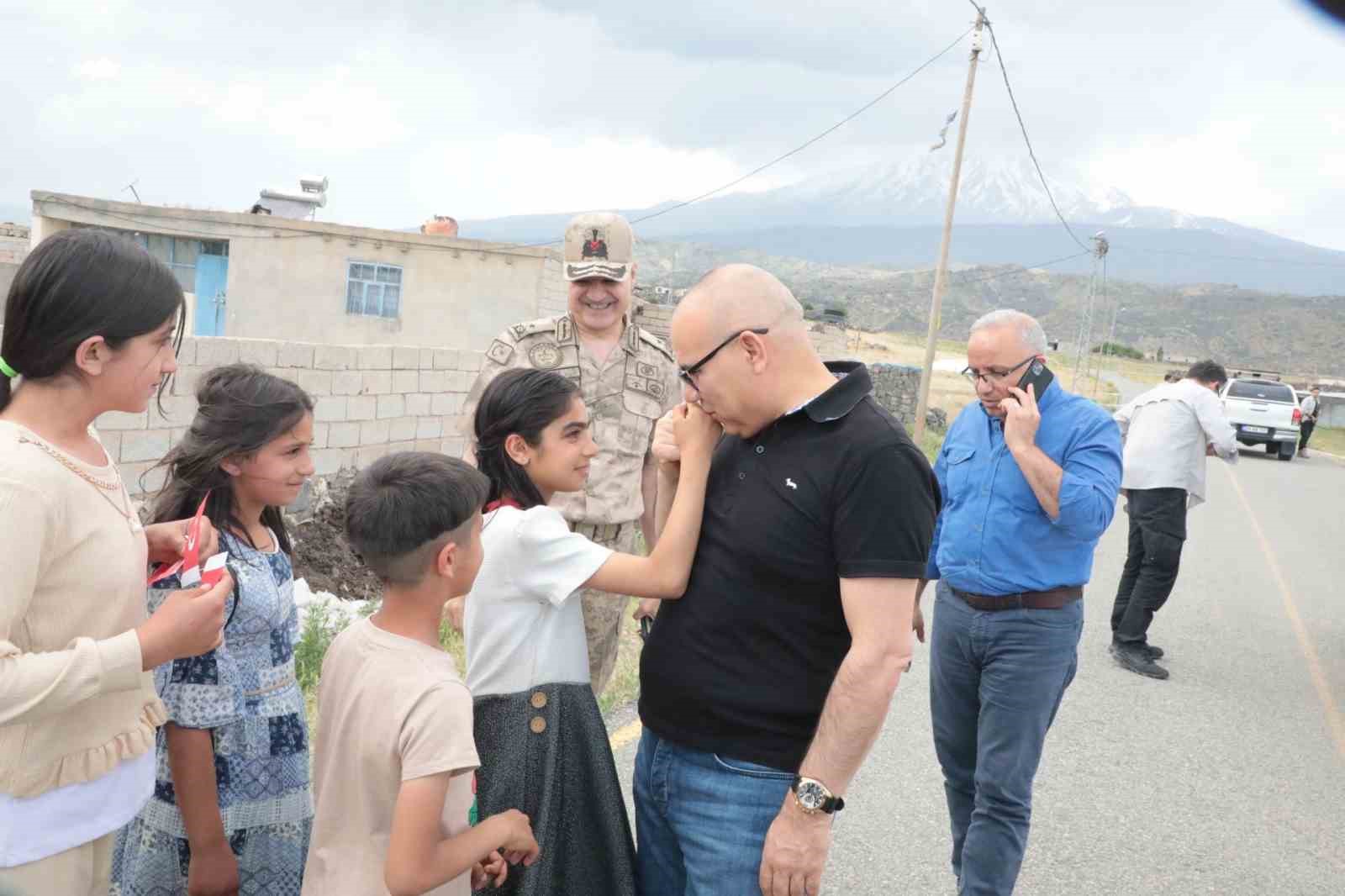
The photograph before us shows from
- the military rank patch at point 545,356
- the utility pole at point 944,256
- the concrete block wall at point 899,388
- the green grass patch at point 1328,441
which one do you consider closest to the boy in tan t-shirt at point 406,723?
the military rank patch at point 545,356

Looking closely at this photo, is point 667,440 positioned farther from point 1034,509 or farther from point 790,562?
point 1034,509

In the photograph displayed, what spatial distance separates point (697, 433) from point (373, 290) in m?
20.6

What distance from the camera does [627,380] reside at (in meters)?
4.21

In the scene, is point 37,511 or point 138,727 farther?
point 138,727

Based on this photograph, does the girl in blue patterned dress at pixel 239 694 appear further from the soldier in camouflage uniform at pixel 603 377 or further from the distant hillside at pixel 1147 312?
the distant hillside at pixel 1147 312

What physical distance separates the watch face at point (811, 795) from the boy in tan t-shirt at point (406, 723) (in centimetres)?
57

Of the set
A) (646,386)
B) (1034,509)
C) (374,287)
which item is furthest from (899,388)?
(1034,509)

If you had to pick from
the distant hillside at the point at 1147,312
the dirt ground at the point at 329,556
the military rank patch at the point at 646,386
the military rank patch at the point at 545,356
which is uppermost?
the distant hillside at the point at 1147,312

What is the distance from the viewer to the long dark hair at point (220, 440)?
2.48 metres

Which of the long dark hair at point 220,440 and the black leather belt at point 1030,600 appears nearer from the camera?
the long dark hair at point 220,440

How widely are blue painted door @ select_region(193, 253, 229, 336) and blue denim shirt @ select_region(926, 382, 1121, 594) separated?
21288mm

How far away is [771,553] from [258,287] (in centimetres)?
2123

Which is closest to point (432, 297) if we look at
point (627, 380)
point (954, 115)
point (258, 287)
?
point (258, 287)

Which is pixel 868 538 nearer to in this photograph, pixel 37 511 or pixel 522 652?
pixel 522 652
